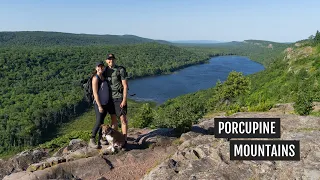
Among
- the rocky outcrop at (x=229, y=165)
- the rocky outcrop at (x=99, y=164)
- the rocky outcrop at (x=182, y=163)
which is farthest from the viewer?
the rocky outcrop at (x=99, y=164)

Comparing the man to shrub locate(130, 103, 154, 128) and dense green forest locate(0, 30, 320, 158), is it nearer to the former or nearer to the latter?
dense green forest locate(0, 30, 320, 158)

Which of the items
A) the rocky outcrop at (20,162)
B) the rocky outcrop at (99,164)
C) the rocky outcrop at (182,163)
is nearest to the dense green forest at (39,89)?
the rocky outcrop at (20,162)

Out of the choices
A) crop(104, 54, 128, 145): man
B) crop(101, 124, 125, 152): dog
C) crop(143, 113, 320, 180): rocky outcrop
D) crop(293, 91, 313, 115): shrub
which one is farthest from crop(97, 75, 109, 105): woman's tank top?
crop(293, 91, 313, 115): shrub

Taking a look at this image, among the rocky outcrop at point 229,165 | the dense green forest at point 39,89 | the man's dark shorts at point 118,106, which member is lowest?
the dense green forest at point 39,89

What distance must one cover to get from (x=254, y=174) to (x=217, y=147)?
6.09 ft

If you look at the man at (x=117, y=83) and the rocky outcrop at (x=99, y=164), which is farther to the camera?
the man at (x=117, y=83)

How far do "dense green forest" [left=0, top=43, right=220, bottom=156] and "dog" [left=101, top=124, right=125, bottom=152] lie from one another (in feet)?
256

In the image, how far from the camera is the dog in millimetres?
9406

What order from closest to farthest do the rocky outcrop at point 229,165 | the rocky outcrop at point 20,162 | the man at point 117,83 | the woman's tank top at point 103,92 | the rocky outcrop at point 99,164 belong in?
the rocky outcrop at point 229,165 < the rocky outcrop at point 99,164 < the woman's tank top at point 103,92 < the man at point 117,83 < the rocky outcrop at point 20,162

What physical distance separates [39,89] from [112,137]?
132 metres

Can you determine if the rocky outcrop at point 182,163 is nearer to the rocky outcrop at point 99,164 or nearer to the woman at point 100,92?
the rocky outcrop at point 99,164

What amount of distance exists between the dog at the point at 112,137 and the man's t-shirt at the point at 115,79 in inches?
43.9

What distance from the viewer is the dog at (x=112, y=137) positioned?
370 inches

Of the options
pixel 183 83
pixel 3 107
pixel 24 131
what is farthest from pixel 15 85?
pixel 183 83
